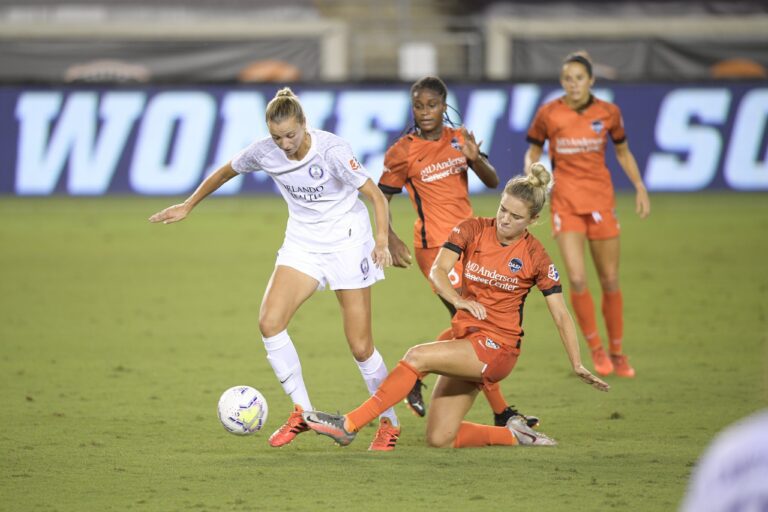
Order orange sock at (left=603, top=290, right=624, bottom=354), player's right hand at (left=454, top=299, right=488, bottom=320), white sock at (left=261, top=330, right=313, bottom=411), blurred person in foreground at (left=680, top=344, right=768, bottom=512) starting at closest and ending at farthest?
blurred person in foreground at (left=680, top=344, right=768, bottom=512) → player's right hand at (left=454, top=299, right=488, bottom=320) → white sock at (left=261, top=330, right=313, bottom=411) → orange sock at (left=603, top=290, right=624, bottom=354)

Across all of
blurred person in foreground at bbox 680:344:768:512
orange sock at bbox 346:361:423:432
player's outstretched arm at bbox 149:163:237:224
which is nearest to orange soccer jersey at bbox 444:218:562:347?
orange sock at bbox 346:361:423:432

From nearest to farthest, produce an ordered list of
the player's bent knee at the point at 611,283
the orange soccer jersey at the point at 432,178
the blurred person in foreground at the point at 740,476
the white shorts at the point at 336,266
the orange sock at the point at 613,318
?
the blurred person in foreground at the point at 740,476
the white shorts at the point at 336,266
the orange soccer jersey at the point at 432,178
the orange sock at the point at 613,318
the player's bent knee at the point at 611,283

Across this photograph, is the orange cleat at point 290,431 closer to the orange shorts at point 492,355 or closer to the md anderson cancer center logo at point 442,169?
the orange shorts at point 492,355

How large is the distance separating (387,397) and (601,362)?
2.79 meters

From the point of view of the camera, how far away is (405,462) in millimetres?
6199

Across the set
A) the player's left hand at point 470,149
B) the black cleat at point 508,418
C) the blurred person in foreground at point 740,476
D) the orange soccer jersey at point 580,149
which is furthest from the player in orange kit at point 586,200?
the blurred person in foreground at point 740,476

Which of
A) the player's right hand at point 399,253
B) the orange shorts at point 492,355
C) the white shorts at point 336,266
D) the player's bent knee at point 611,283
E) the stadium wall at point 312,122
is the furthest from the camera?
the stadium wall at point 312,122

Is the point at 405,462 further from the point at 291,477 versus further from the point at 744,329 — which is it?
the point at 744,329

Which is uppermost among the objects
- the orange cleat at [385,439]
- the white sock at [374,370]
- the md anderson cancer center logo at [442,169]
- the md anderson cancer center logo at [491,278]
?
the md anderson cancer center logo at [442,169]

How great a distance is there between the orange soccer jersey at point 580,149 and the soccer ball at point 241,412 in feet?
10.7

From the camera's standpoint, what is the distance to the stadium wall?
17.9 m

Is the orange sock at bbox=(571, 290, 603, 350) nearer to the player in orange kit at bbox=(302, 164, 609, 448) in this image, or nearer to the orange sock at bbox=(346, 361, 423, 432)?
the player in orange kit at bbox=(302, 164, 609, 448)

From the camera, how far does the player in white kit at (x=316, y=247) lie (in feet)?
21.4

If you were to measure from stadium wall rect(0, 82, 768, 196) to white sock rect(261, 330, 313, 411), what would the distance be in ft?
37.0
